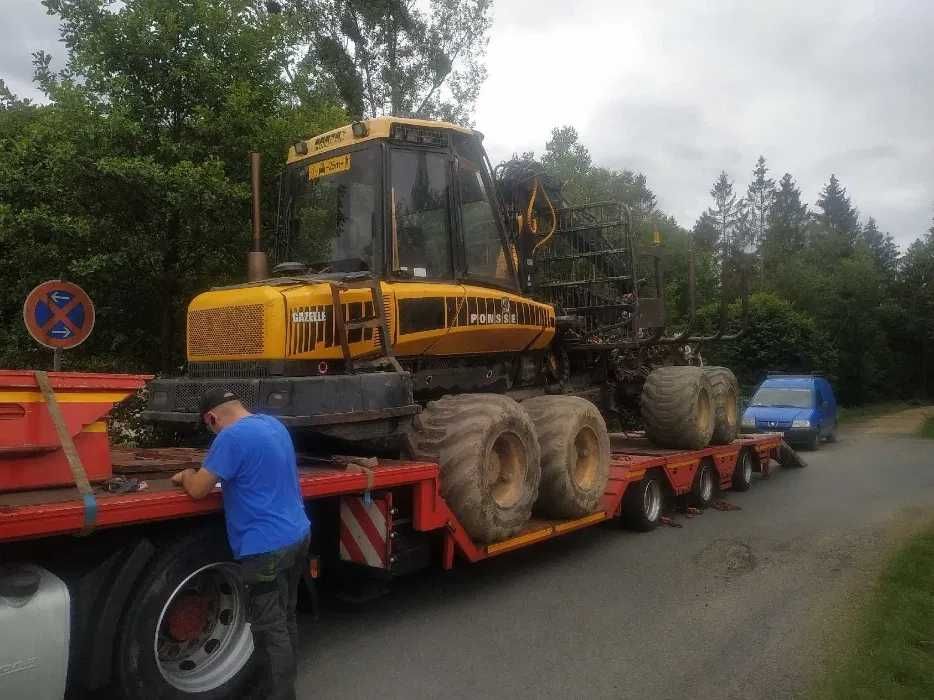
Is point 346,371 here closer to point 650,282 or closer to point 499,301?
point 499,301

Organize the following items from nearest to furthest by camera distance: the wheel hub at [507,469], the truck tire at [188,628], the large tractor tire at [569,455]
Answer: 1. the truck tire at [188,628]
2. the wheel hub at [507,469]
3. the large tractor tire at [569,455]

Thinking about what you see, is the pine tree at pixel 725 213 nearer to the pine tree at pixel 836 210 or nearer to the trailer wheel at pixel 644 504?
the pine tree at pixel 836 210

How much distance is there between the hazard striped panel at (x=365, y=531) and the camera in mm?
5789

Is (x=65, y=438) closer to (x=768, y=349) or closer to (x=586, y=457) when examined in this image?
(x=586, y=457)

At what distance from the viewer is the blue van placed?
2105 centimetres

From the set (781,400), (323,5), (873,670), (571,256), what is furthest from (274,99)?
(781,400)

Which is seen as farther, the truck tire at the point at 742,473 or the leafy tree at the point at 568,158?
the leafy tree at the point at 568,158

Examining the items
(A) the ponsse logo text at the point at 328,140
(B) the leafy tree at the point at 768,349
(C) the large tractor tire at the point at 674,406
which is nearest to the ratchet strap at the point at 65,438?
(A) the ponsse logo text at the point at 328,140

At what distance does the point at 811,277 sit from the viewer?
1654 inches

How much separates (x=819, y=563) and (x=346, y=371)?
519 cm

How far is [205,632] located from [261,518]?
3.14 feet

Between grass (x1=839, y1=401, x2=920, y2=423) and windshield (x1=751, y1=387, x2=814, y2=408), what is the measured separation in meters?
11.7

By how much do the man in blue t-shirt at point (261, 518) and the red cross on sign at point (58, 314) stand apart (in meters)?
3.95

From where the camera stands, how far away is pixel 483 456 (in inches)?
257
